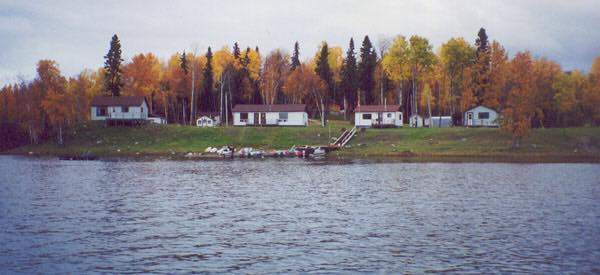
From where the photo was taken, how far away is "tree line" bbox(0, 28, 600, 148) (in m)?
106

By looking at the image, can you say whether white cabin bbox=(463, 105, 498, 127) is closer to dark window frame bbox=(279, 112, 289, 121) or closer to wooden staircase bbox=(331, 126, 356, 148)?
wooden staircase bbox=(331, 126, 356, 148)

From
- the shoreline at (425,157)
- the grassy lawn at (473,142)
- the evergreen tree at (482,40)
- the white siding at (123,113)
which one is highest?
the evergreen tree at (482,40)

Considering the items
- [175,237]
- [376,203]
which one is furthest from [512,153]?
[175,237]

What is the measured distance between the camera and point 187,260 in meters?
22.9

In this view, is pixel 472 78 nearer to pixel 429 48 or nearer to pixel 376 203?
pixel 429 48

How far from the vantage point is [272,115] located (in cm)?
12075

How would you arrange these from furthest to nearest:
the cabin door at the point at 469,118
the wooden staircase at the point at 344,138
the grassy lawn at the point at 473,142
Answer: the cabin door at the point at 469,118
the wooden staircase at the point at 344,138
the grassy lawn at the point at 473,142

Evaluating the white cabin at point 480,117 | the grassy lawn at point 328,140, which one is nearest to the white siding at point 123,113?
the grassy lawn at point 328,140

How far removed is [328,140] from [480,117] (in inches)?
1315

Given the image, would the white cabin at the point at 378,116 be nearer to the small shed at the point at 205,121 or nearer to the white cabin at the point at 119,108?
the small shed at the point at 205,121

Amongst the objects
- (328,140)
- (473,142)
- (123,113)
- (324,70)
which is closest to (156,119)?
(123,113)

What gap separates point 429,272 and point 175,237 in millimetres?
12840

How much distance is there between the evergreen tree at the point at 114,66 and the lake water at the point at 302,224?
7822 centimetres

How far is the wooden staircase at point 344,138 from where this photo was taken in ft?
313
